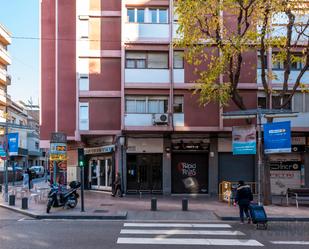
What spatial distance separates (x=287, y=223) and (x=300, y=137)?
1234 cm

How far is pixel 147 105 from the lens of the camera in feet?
89.0

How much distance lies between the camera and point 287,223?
16.0 m

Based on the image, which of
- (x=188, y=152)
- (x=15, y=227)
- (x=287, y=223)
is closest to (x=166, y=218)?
(x=287, y=223)

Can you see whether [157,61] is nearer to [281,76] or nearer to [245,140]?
[281,76]

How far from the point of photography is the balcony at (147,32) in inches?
1062

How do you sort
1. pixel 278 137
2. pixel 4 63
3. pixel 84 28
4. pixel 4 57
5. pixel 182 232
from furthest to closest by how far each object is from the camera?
pixel 4 63, pixel 4 57, pixel 84 28, pixel 278 137, pixel 182 232

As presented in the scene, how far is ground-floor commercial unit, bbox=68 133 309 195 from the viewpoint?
90.0 feet

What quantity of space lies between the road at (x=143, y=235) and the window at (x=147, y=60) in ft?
44.6

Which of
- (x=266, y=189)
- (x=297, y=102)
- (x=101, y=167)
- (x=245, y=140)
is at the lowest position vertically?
(x=266, y=189)

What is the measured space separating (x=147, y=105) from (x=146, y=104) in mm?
85

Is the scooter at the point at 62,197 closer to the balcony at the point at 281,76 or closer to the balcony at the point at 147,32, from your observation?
the balcony at the point at 147,32

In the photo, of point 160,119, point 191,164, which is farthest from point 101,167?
point 160,119

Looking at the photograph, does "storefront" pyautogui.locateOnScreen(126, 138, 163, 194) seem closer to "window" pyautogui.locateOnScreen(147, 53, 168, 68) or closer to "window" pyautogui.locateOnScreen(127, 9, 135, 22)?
"window" pyautogui.locateOnScreen(147, 53, 168, 68)

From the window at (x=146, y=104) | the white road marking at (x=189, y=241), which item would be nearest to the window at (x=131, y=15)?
the window at (x=146, y=104)
